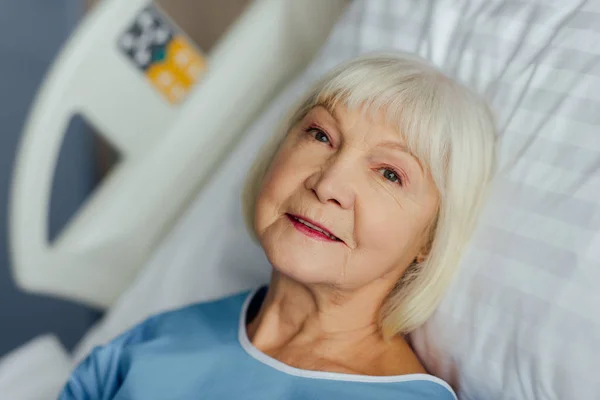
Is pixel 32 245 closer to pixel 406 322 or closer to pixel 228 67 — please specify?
pixel 228 67

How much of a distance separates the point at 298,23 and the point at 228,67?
0.17m

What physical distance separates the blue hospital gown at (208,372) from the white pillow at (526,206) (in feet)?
0.31

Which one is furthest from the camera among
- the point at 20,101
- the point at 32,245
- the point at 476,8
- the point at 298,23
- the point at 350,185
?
the point at 20,101

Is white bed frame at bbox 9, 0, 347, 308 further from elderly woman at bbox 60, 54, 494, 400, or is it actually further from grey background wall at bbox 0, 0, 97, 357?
grey background wall at bbox 0, 0, 97, 357

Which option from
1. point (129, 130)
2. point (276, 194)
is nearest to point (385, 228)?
point (276, 194)

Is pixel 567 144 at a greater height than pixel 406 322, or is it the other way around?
pixel 567 144

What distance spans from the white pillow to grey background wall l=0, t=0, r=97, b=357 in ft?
3.87

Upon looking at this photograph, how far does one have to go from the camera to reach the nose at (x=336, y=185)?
1037 millimetres

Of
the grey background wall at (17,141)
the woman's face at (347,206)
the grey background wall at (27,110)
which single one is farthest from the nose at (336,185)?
the grey background wall at (17,141)

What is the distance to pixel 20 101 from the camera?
227 cm

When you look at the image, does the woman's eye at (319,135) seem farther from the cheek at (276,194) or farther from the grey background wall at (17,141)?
the grey background wall at (17,141)

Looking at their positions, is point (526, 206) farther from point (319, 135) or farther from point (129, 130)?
point (129, 130)

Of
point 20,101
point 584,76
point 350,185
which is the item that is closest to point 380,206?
point 350,185

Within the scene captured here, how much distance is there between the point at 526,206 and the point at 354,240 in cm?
25
